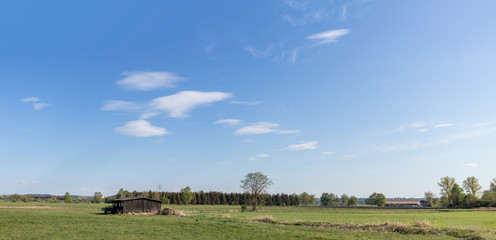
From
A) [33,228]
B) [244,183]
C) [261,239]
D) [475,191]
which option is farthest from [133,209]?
[475,191]

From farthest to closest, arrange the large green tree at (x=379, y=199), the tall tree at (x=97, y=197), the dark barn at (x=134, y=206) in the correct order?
1. the large green tree at (x=379, y=199)
2. the tall tree at (x=97, y=197)
3. the dark barn at (x=134, y=206)

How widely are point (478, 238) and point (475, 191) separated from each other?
144248 mm

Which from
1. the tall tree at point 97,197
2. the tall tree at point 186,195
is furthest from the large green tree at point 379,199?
the tall tree at point 97,197

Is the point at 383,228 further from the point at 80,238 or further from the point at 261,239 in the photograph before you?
the point at 80,238

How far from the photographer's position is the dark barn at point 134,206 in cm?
6288

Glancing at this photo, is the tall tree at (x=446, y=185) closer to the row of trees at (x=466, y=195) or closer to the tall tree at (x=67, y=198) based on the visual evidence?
the row of trees at (x=466, y=195)

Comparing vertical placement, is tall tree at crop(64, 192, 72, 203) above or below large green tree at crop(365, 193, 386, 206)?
above

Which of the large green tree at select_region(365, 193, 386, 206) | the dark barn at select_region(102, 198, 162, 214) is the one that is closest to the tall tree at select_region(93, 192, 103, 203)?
the dark barn at select_region(102, 198, 162, 214)

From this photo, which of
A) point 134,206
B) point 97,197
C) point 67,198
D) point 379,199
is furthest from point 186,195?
point 134,206

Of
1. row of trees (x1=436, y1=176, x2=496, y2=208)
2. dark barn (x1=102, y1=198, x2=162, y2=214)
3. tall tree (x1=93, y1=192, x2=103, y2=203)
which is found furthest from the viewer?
tall tree (x1=93, y1=192, x2=103, y2=203)

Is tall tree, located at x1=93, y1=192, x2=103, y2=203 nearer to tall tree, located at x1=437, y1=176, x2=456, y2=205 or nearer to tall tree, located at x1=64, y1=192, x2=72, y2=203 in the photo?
tall tree, located at x1=64, y1=192, x2=72, y2=203

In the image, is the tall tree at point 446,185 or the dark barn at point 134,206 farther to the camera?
the tall tree at point 446,185

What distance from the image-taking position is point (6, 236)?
2580cm

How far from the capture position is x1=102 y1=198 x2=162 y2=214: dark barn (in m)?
62.9
